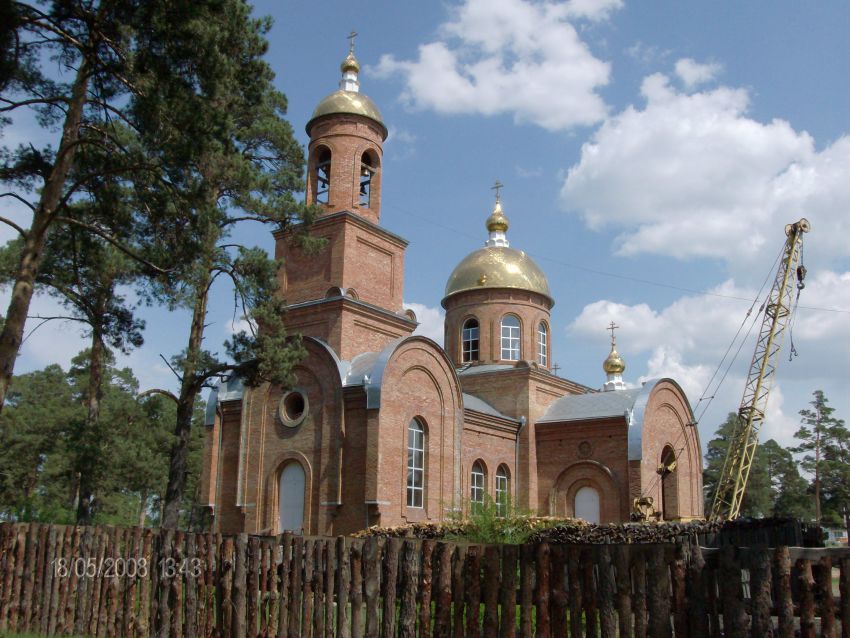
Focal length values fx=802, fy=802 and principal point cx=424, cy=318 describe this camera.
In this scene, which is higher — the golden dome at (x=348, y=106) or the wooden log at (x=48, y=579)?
the golden dome at (x=348, y=106)

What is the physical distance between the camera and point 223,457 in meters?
21.6

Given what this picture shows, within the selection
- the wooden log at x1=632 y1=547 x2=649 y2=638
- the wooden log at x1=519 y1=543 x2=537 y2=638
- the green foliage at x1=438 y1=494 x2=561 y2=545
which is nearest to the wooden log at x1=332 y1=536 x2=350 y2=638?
the wooden log at x1=519 y1=543 x2=537 y2=638

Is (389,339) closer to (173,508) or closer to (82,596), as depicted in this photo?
(173,508)

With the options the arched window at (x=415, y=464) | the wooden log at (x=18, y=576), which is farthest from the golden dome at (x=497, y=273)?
the wooden log at (x=18, y=576)

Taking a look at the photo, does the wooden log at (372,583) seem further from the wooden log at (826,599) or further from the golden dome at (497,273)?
the golden dome at (497,273)

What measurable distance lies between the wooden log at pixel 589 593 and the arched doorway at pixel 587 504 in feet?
62.9

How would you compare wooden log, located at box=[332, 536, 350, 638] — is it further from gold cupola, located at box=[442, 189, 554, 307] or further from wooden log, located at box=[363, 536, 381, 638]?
gold cupola, located at box=[442, 189, 554, 307]

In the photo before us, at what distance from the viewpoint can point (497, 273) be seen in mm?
29453

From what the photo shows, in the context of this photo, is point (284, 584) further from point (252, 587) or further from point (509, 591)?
point (509, 591)

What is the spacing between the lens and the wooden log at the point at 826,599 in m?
5.28

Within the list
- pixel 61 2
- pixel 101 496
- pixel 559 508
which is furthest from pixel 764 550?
pixel 101 496

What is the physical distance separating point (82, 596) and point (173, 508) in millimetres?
5848

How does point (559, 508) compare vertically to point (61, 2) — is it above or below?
below

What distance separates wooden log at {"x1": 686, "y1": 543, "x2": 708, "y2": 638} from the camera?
18.5 ft
